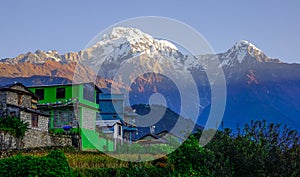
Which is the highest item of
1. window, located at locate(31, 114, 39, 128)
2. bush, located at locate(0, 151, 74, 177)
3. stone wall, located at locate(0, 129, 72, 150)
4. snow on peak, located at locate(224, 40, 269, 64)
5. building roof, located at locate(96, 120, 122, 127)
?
snow on peak, located at locate(224, 40, 269, 64)

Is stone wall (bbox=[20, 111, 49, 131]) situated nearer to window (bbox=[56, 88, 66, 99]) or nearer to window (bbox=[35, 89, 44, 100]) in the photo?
window (bbox=[56, 88, 66, 99])

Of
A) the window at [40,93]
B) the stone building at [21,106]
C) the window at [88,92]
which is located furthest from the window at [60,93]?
the stone building at [21,106]

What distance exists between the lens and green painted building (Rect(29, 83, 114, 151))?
128 ft

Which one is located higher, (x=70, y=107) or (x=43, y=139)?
(x=70, y=107)

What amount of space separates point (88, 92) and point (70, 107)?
2.50 metres

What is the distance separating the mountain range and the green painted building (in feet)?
4.90

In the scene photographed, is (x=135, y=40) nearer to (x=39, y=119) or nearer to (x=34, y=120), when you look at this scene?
(x=34, y=120)

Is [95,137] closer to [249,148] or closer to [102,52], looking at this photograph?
[102,52]

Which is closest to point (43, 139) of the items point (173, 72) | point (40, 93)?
point (40, 93)

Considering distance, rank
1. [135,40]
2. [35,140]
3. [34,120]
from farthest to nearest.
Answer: [34,120], [35,140], [135,40]

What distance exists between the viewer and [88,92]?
41.1 meters

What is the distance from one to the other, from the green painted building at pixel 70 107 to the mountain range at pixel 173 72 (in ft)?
4.90

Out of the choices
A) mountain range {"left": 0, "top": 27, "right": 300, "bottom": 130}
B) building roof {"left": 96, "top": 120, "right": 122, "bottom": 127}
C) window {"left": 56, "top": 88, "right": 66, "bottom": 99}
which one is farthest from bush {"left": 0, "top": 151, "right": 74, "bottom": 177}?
building roof {"left": 96, "top": 120, "right": 122, "bottom": 127}

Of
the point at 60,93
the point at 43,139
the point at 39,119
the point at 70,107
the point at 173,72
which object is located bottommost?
the point at 43,139
